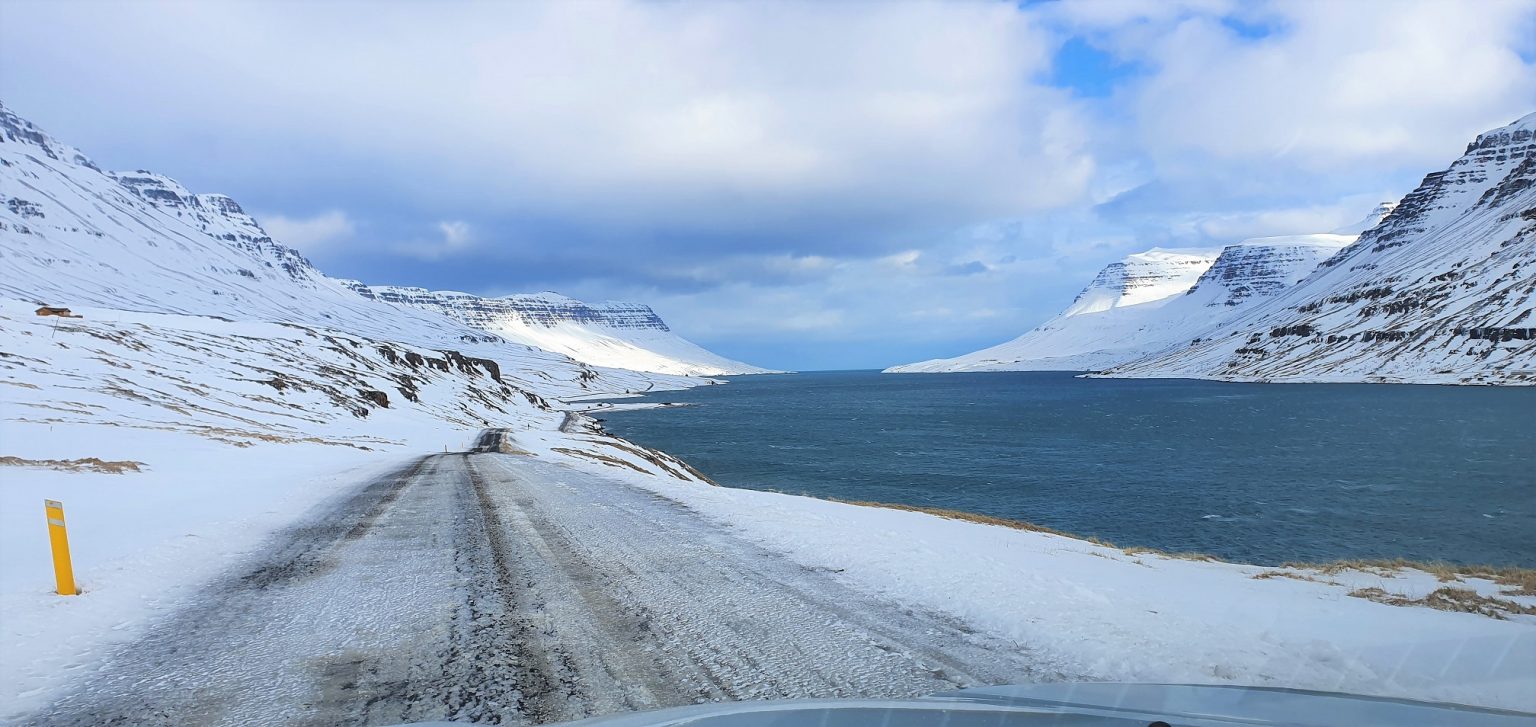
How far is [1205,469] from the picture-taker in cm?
5222

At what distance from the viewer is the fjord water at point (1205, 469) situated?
32156mm

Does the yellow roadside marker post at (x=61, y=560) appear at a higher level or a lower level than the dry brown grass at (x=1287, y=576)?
higher

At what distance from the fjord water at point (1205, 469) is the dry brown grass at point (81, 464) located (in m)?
33.5

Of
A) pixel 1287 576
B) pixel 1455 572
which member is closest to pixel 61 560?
pixel 1287 576

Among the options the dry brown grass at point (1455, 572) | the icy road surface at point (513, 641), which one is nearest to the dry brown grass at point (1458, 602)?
the dry brown grass at point (1455, 572)

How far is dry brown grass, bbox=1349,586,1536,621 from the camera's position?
370 inches

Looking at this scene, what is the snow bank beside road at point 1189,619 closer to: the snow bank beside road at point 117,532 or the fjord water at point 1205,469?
the snow bank beside road at point 117,532

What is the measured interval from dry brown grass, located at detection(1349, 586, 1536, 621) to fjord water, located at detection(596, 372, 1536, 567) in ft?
65.8

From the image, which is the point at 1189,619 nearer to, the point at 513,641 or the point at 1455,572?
the point at 513,641

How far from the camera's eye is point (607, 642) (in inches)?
272

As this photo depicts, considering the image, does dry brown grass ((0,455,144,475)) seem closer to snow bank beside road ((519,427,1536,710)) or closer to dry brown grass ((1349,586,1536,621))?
snow bank beside road ((519,427,1536,710))

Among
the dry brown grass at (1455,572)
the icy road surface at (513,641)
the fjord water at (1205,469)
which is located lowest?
the fjord water at (1205,469)

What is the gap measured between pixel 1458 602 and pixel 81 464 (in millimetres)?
29912

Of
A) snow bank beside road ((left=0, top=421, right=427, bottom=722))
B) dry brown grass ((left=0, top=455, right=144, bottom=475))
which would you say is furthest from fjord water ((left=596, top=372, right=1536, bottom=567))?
dry brown grass ((left=0, top=455, right=144, bottom=475))
